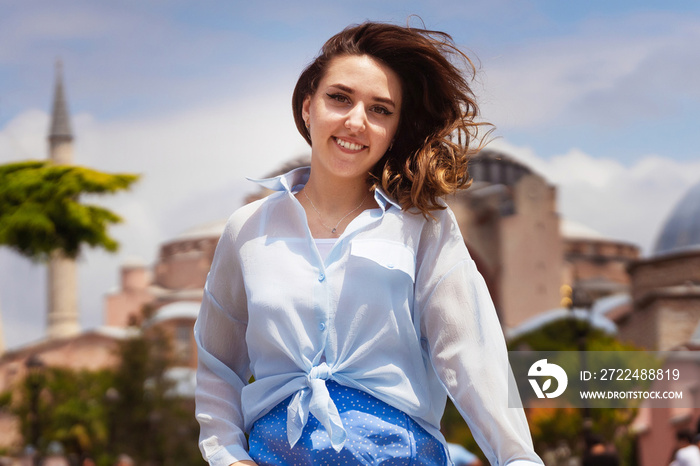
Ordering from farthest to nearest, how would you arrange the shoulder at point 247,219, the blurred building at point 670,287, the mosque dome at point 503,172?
1. the mosque dome at point 503,172
2. the blurred building at point 670,287
3. the shoulder at point 247,219

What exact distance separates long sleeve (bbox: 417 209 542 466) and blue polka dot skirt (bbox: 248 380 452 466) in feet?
0.27

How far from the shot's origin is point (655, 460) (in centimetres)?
2072

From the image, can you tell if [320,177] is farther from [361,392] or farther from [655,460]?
[655,460]

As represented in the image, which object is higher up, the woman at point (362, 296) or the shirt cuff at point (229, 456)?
the woman at point (362, 296)

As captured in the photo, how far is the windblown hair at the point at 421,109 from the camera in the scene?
5.52 ft

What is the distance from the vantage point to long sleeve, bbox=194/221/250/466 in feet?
5.54

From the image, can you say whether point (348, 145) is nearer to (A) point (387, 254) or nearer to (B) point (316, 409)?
(A) point (387, 254)

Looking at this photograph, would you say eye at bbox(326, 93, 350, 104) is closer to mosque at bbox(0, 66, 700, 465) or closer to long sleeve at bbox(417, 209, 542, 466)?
long sleeve at bbox(417, 209, 542, 466)

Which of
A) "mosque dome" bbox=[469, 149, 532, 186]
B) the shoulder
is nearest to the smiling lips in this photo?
the shoulder

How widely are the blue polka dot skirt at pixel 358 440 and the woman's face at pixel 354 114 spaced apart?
0.39m

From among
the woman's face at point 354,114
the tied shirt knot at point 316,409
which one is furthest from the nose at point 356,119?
the tied shirt knot at point 316,409

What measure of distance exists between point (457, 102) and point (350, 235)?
0.33 m

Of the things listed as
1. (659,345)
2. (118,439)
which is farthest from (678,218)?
(118,439)

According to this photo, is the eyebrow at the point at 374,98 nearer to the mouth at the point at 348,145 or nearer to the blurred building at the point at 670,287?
the mouth at the point at 348,145
